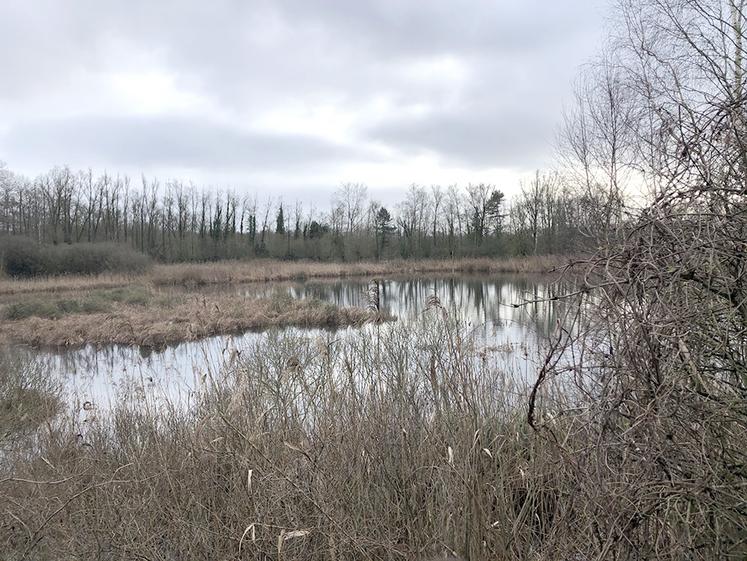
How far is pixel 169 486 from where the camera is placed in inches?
136

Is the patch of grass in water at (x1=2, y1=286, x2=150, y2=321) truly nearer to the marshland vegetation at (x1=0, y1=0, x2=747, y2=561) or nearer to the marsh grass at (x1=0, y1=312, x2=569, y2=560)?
Result: the marshland vegetation at (x1=0, y1=0, x2=747, y2=561)

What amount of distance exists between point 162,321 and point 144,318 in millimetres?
833

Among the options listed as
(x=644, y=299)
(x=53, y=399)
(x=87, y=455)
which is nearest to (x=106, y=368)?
(x=53, y=399)

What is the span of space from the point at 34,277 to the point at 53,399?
29.1 meters

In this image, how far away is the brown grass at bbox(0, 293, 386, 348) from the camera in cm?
1512

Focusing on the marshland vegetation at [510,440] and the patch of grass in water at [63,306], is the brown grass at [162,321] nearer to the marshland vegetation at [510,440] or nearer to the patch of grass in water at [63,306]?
the patch of grass in water at [63,306]

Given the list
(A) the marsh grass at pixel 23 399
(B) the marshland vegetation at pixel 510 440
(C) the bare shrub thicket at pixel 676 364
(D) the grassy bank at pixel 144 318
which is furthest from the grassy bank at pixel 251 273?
(C) the bare shrub thicket at pixel 676 364

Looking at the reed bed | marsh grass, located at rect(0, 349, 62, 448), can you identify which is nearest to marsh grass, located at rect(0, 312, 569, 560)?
the reed bed

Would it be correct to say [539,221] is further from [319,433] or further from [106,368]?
[319,433]

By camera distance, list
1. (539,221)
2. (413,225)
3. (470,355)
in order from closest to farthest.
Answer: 1. (470,355)
2. (539,221)
3. (413,225)

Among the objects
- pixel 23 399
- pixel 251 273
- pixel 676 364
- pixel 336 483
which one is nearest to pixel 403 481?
pixel 336 483

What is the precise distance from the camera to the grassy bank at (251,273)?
28.0m

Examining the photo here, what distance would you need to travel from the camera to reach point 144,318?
56.1ft

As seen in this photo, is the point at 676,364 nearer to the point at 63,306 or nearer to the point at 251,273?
the point at 63,306
